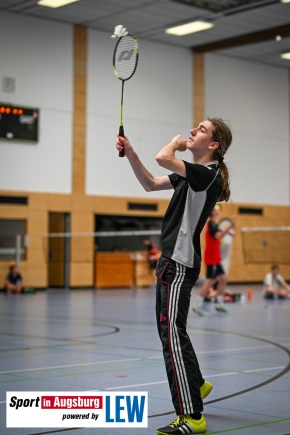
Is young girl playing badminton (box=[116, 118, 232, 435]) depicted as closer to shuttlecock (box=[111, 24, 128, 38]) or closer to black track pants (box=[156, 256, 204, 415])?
black track pants (box=[156, 256, 204, 415])

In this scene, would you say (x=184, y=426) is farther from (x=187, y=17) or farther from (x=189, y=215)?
(x=187, y=17)

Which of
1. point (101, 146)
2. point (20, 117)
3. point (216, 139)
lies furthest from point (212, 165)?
point (101, 146)

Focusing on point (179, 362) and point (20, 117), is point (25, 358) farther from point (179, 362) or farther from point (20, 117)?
point (20, 117)

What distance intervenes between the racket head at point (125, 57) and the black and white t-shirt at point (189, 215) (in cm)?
132

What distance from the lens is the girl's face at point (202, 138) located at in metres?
5.68

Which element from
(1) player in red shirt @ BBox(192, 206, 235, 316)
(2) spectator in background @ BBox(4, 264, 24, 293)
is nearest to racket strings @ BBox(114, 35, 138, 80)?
(1) player in red shirt @ BBox(192, 206, 235, 316)

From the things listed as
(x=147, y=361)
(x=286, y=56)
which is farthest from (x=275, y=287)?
(x=147, y=361)

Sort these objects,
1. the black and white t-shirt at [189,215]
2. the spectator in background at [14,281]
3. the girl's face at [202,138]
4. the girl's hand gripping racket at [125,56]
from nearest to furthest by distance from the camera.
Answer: the black and white t-shirt at [189,215] → the girl's face at [202,138] → the girl's hand gripping racket at [125,56] → the spectator in background at [14,281]

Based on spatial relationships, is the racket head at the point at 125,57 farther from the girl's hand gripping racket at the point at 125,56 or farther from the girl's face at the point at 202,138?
the girl's face at the point at 202,138

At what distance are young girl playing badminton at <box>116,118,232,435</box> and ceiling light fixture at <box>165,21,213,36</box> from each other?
22958 millimetres

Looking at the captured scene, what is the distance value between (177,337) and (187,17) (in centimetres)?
2293

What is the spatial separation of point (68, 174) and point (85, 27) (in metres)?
5.47

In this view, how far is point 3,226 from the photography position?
2658cm

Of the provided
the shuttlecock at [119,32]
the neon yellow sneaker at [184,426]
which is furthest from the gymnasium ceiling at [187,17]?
the neon yellow sneaker at [184,426]
